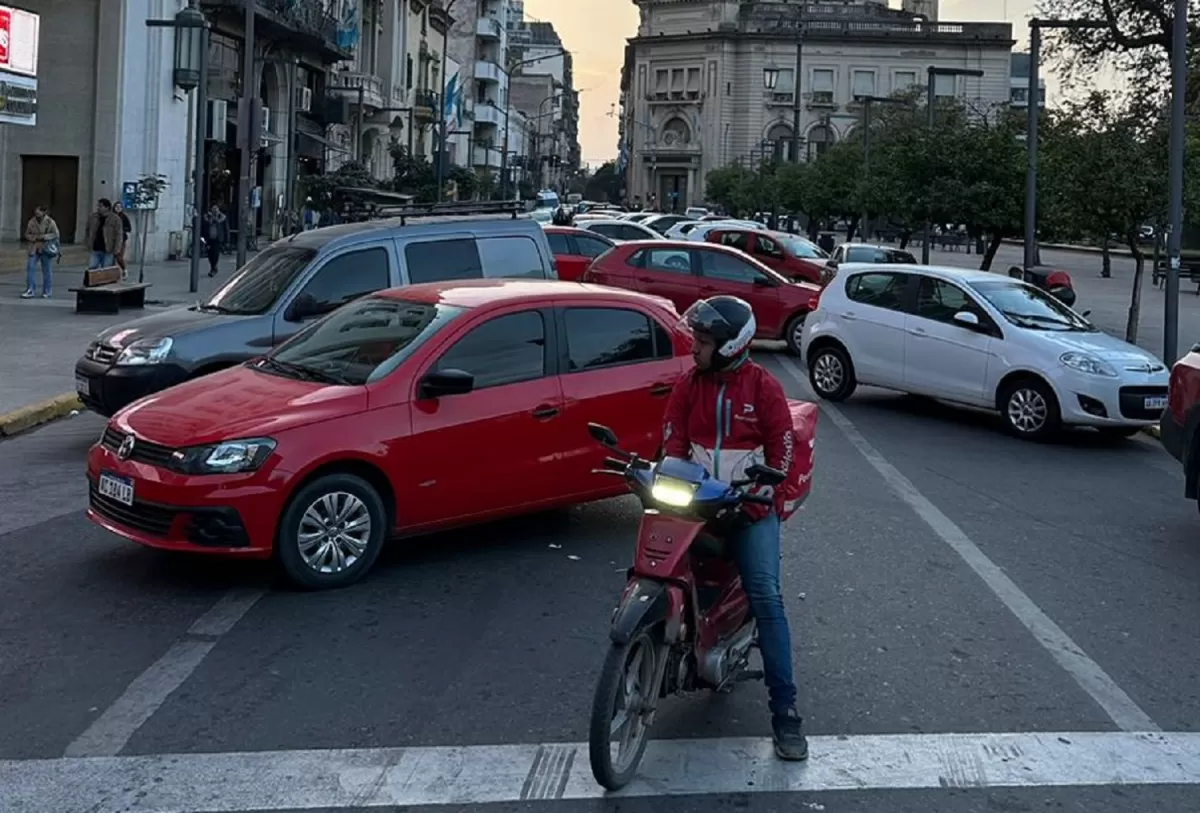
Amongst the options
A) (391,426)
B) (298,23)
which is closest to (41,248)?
(391,426)

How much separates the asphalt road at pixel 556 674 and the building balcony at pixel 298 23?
106ft

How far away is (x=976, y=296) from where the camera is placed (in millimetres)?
15312

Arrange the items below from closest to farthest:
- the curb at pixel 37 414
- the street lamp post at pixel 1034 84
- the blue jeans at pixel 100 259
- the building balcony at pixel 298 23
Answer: the curb at pixel 37 414
the street lamp post at pixel 1034 84
the blue jeans at pixel 100 259
the building balcony at pixel 298 23

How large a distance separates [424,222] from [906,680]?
758cm

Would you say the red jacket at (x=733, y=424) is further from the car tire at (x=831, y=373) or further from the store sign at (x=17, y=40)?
the store sign at (x=17, y=40)

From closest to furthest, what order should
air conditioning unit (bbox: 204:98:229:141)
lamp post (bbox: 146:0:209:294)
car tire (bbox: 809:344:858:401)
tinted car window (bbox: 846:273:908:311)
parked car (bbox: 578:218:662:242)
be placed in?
tinted car window (bbox: 846:273:908:311) < car tire (bbox: 809:344:858:401) < lamp post (bbox: 146:0:209:294) < parked car (bbox: 578:218:662:242) < air conditioning unit (bbox: 204:98:229:141)

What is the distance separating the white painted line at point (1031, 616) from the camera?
6312mm

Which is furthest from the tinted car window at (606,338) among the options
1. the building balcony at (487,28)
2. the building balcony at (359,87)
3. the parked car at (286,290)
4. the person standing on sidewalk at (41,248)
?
the building balcony at (487,28)

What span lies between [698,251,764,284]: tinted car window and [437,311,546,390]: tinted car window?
13.8 meters

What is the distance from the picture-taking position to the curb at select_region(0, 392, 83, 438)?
43.4 ft

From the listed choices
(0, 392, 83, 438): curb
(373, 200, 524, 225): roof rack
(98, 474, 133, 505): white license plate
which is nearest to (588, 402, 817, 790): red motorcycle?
(98, 474, 133, 505): white license plate

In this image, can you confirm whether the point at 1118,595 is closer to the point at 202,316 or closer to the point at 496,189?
the point at 202,316

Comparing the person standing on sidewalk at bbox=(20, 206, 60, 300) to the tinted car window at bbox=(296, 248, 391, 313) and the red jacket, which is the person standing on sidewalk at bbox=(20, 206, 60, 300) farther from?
the red jacket

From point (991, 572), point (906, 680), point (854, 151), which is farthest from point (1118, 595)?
point (854, 151)
